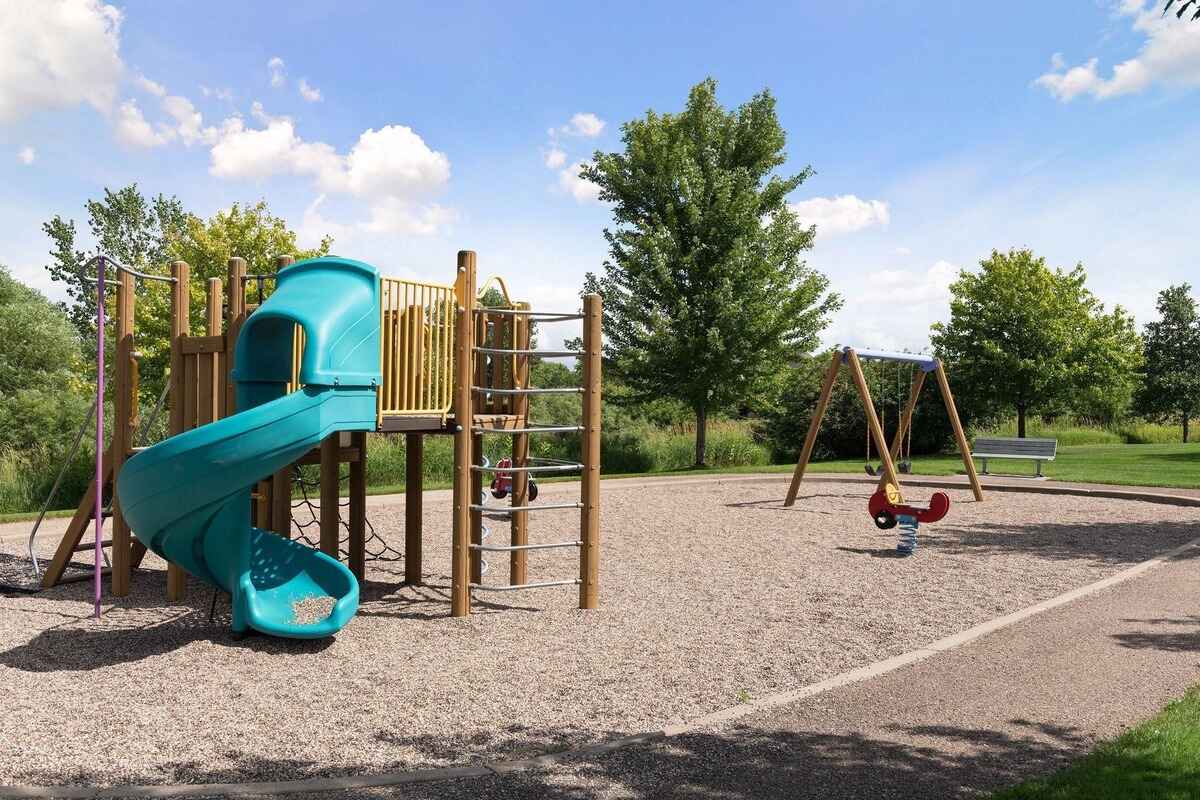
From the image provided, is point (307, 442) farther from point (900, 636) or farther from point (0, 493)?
point (0, 493)

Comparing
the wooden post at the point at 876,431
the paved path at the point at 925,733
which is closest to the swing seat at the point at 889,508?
the wooden post at the point at 876,431

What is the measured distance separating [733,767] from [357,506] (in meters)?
5.06

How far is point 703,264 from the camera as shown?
24.5 metres

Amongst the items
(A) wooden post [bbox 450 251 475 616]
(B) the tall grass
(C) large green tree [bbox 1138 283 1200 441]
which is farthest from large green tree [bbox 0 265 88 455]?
(C) large green tree [bbox 1138 283 1200 441]

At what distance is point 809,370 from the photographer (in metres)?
28.8

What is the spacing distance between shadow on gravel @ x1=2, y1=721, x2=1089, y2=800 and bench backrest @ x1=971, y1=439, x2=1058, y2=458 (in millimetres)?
15642

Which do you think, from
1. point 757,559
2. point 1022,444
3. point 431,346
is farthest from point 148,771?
point 1022,444

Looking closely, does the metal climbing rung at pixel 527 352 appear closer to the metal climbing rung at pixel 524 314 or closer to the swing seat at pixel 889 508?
the metal climbing rung at pixel 524 314

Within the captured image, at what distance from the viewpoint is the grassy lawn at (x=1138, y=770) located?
3.98 m

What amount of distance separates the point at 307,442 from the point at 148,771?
92.1 inches

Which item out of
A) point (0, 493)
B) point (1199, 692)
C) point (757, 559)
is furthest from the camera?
point (0, 493)

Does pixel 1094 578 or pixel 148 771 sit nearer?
pixel 148 771

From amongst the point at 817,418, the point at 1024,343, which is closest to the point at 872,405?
the point at 817,418

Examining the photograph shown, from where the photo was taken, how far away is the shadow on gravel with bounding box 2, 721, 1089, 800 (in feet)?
13.2
